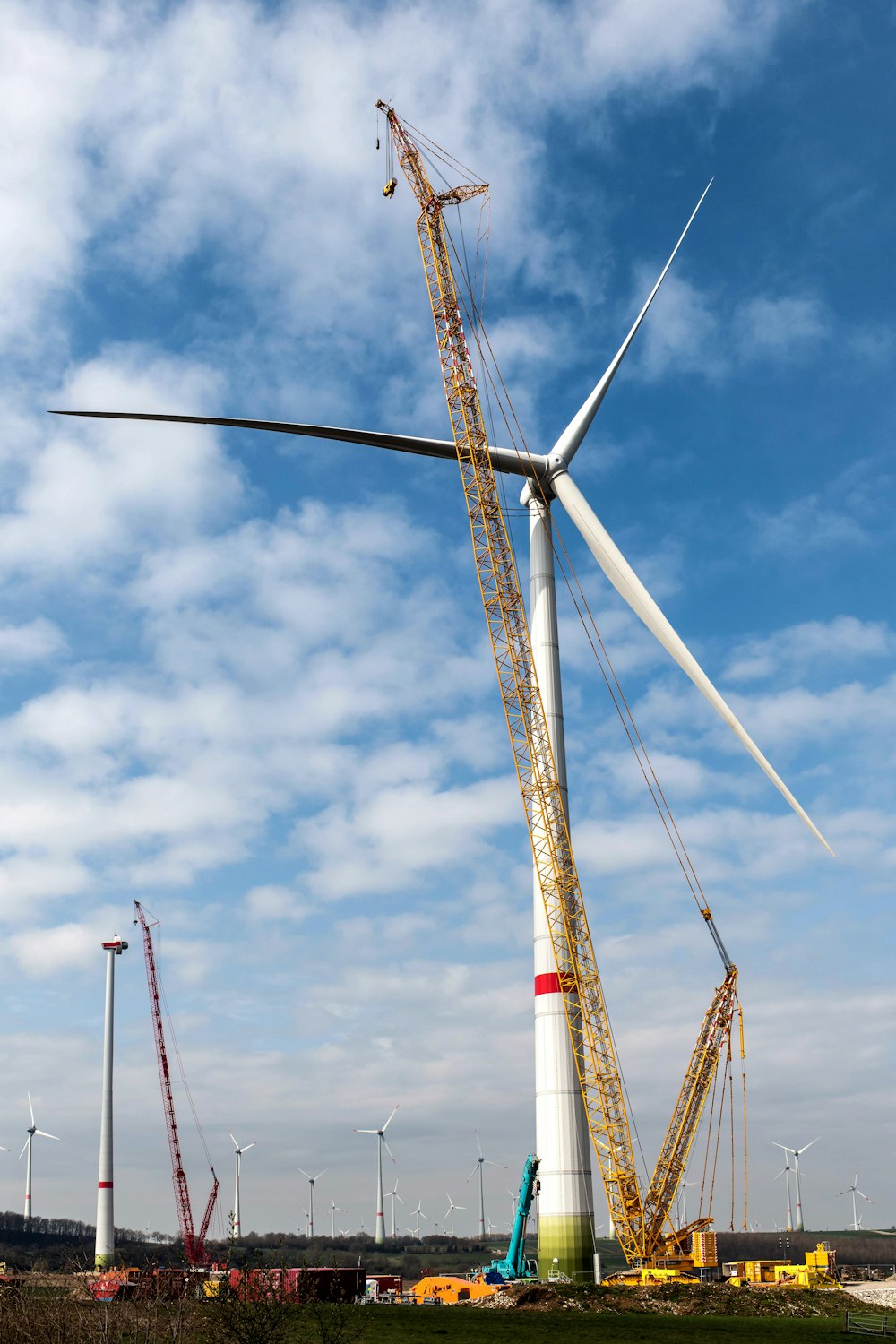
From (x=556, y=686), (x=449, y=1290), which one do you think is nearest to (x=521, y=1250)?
(x=449, y=1290)

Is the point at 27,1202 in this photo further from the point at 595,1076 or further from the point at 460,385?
the point at 460,385

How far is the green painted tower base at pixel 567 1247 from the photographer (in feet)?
227

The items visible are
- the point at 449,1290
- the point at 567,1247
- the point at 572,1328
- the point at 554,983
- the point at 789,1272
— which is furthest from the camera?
the point at 789,1272

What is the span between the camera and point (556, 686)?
8025 cm

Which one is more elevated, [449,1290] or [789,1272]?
[789,1272]

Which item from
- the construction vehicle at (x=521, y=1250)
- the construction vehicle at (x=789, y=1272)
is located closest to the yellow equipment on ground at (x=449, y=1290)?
the construction vehicle at (x=521, y=1250)

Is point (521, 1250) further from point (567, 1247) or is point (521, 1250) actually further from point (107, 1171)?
point (107, 1171)

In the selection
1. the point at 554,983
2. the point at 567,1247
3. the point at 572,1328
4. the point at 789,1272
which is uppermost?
the point at 554,983

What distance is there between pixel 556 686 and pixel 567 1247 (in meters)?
32.9

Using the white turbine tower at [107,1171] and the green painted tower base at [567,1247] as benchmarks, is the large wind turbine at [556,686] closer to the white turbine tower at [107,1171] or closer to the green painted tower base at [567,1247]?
the green painted tower base at [567,1247]

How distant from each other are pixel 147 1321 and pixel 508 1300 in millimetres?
34786

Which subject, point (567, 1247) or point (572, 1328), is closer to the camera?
point (572, 1328)

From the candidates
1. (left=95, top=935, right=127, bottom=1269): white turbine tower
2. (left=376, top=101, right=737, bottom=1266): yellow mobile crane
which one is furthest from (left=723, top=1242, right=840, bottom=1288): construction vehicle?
(left=95, top=935, right=127, bottom=1269): white turbine tower

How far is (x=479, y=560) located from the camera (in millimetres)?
80688
